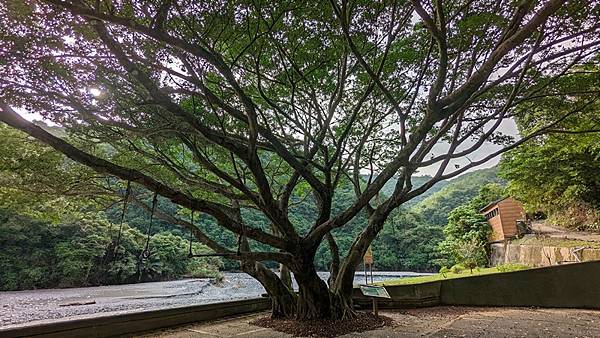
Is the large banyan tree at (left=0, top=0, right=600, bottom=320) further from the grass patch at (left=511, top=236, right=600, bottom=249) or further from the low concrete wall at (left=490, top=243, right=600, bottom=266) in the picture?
the grass patch at (left=511, top=236, right=600, bottom=249)

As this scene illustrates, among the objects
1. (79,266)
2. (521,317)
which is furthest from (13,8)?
(79,266)

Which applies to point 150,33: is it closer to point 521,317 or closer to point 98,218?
point 521,317

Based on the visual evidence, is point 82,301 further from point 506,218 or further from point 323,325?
point 506,218

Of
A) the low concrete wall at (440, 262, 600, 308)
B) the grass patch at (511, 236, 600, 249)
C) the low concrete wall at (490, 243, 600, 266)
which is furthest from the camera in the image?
the grass patch at (511, 236, 600, 249)

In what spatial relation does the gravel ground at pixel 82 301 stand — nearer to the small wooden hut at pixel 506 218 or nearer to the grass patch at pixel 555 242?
the grass patch at pixel 555 242

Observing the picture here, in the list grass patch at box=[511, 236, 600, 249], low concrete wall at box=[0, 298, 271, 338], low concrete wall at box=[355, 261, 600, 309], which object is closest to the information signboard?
low concrete wall at box=[355, 261, 600, 309]

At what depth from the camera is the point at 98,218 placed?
63.6 ft

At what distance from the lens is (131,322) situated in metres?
5.01

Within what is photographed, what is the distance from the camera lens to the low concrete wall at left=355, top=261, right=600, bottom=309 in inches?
277

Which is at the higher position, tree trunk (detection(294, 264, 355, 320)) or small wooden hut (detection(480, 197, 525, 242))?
small wooden hut (detection(480, 197, 525, 242))

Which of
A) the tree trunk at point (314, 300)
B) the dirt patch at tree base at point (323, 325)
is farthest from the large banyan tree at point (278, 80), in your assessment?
the dirt patch at tree base at point (323, 325)

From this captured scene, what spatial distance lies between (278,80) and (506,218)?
13.9 metres

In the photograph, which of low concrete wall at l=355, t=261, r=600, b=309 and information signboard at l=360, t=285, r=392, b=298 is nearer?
information signboard at l=360, t=285, r=392, b=298

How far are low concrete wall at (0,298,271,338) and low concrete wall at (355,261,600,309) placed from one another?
2.94 metres
